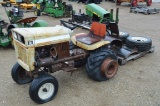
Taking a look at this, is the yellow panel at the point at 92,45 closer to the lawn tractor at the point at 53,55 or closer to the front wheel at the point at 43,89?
the lawn tractor at the point at 53,55

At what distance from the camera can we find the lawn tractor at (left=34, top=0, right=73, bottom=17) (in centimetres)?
1019

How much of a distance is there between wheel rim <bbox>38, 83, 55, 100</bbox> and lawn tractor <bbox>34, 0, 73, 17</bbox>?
7.18 meters

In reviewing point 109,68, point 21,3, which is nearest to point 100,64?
point 109,68

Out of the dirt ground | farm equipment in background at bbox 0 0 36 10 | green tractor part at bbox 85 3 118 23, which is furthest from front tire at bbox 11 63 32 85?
farm equipment in background at bbox 0 0 36 10

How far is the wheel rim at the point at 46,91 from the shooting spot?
3303mm

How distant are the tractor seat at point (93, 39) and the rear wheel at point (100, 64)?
0.53 feet

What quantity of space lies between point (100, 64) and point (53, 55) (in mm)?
928

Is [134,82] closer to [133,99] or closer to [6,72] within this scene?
[133,99]

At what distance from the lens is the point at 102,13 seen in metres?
7.46

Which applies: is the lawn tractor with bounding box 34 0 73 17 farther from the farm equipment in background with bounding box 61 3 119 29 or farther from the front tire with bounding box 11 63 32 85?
the front tire with bounding box 11 63 32 85

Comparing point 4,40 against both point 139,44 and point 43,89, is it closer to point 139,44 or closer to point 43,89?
point 43,89

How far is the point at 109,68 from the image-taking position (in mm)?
4070

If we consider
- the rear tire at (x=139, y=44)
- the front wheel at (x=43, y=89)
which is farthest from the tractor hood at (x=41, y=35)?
the rear tire at (x=139, y=44)

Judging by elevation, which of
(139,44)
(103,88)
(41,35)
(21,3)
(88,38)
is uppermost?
(21,3)
